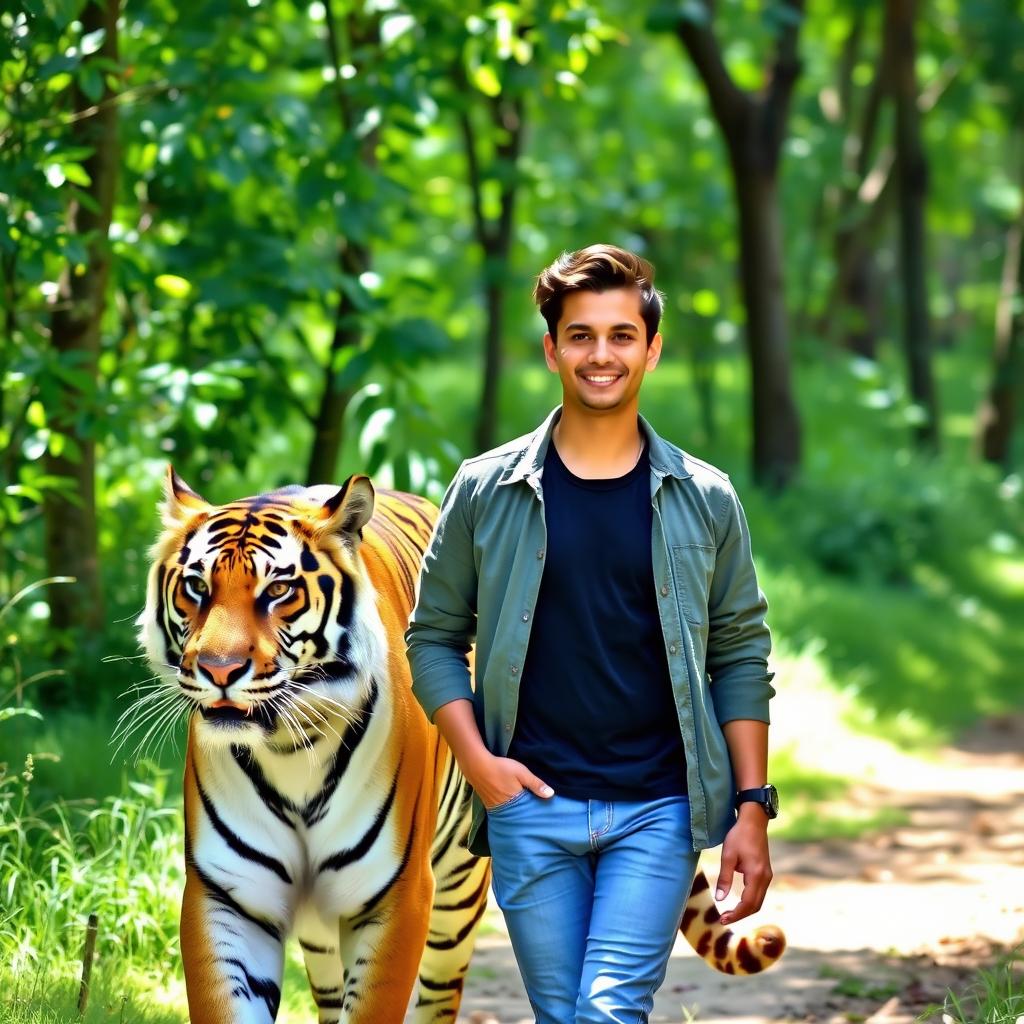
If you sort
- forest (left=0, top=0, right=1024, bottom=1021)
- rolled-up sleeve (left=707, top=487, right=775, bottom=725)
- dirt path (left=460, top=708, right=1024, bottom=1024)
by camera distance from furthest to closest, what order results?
1. forest (left=0, top=0, right=1024, bottom=1021)
2. dirt path (left=460, top=708, right=1024, bottom=1024)
3. rolled-up sleeve (left=707, top=487, right=775, bottom=725)

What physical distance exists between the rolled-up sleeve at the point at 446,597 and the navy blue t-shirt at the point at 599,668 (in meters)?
0.18

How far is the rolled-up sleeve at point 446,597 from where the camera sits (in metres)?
3.40

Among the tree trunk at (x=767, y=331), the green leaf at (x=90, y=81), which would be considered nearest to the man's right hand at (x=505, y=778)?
the green leaf at (x=90, y=81)

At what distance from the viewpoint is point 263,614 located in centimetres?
349

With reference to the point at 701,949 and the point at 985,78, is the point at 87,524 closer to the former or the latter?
the point at 701,949

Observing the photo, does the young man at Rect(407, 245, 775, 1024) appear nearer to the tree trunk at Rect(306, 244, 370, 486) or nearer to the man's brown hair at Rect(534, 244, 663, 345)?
the man's brown hair at Rect(534, 244, 663, 345)

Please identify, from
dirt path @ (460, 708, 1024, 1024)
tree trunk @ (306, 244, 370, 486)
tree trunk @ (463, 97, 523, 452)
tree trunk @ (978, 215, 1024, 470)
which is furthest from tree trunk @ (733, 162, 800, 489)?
tree trunk @ (306, 244, 370, 486)

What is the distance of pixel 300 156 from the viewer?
671 centimetres

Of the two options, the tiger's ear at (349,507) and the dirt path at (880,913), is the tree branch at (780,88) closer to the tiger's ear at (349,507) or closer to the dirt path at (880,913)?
the dirt path at (880,913)

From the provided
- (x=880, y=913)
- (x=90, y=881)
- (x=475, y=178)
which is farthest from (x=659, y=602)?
(x=475, y=178)

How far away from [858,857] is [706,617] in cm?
429

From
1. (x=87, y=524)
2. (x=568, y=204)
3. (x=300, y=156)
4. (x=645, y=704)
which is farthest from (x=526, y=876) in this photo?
(x=568, y=204)

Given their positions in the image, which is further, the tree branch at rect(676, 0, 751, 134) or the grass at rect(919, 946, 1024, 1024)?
the tree branch at rect(676, 0, 751, 134)

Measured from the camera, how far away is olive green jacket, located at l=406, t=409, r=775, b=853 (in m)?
3.27
